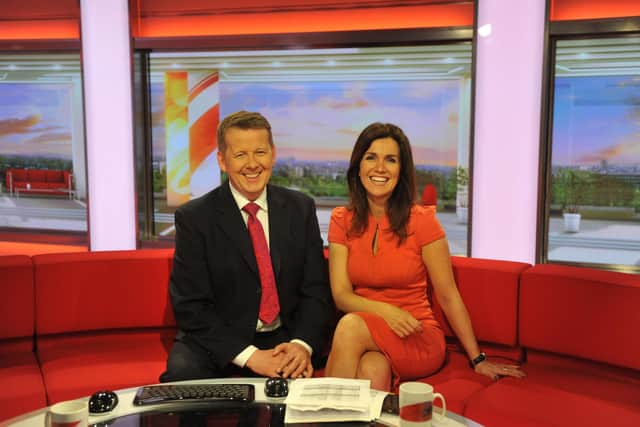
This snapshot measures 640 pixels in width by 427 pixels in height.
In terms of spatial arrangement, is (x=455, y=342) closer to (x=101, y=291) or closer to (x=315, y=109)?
(x=101, y=291)

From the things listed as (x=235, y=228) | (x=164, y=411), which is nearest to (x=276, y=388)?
(x=164, y=411)

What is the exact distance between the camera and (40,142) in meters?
5.83

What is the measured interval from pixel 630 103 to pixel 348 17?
195cm

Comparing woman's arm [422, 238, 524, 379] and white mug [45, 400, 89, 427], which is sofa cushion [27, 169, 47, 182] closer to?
woman's arm [422, 238, 524, 379]

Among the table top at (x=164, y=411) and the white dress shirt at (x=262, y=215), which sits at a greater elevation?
the white dress shirt at (x=262, y=215)

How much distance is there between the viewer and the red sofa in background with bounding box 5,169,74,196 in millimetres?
5777

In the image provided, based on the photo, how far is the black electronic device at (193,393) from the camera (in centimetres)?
181

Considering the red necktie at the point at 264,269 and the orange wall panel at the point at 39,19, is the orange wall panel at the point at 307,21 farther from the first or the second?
the red necktie at the point at 264,269

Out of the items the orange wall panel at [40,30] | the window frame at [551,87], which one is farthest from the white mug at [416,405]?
the orange wall panel at [40,30]

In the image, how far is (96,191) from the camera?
468 centimetres

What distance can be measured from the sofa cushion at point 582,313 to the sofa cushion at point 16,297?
2.26 meters

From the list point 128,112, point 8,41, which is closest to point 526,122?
point 128,112

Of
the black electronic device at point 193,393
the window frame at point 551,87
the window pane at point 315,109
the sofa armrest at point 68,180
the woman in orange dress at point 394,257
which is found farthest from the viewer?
the sofa armrest at point 68,180

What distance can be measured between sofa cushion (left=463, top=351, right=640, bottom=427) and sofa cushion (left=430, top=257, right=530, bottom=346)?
0.20m
